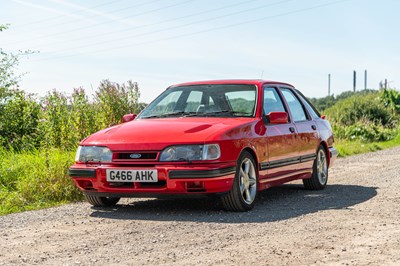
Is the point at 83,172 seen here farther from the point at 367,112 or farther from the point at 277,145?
the point at 367,112

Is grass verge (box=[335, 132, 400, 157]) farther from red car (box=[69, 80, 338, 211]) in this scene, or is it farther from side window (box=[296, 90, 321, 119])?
red car (box=[69, 80, 338, 211])

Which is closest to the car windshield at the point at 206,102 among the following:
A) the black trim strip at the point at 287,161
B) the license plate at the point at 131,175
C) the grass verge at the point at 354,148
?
the black trim strip at the point at 287,161

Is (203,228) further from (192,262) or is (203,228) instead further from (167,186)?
(192,262)

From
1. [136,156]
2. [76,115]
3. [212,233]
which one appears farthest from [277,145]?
[76,115]

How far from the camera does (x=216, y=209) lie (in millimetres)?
8039

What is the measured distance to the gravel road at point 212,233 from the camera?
5.48m

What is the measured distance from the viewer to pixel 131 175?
296 inches

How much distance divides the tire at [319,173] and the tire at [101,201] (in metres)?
3.10

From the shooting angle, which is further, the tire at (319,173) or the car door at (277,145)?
the tire at (319,173)

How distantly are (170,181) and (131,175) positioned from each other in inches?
17.9

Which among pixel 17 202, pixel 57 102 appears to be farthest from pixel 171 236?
pixel 57 102

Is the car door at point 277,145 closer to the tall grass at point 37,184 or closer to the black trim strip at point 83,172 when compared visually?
the black trim strip at point 83,172

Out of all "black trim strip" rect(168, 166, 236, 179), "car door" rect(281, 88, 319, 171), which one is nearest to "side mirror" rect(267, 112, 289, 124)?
"car door" rect(281, 88, 319, 171)

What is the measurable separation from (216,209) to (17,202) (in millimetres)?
2806
